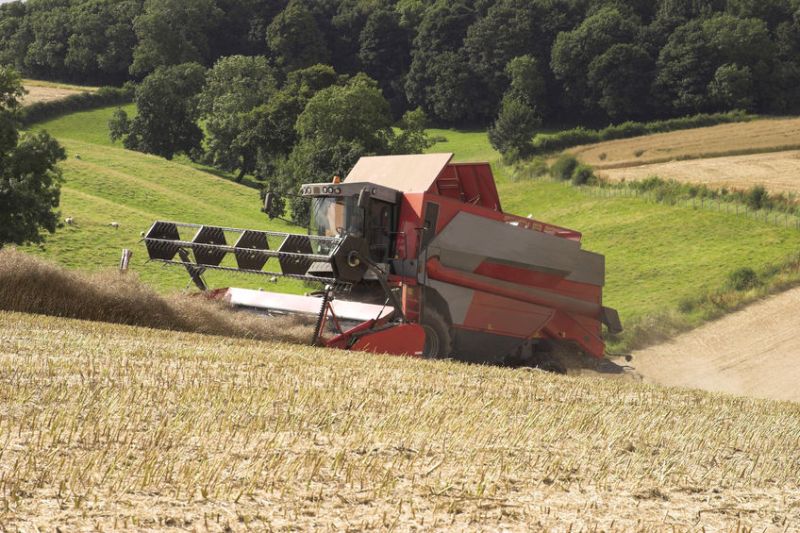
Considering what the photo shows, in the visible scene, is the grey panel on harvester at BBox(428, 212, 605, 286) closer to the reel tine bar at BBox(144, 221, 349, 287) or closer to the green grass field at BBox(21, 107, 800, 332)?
the reel tine bar at BBox(144, 221, 349, 287)

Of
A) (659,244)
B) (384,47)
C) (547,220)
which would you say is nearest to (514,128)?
(547,220)

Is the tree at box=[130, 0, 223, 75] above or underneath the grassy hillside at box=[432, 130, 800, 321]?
above

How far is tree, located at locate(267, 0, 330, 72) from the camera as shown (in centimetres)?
9412

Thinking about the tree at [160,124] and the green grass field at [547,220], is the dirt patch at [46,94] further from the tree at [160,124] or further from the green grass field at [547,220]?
the green grass field at [547,220]

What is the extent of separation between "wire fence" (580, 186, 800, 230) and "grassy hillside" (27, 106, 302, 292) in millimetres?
14570

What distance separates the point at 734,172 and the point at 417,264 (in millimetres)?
33169

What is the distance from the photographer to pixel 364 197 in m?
13.2

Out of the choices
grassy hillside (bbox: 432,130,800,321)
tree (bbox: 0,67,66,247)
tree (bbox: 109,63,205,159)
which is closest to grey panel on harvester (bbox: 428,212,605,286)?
grassy hillside (bbox: 432,130,800,321)

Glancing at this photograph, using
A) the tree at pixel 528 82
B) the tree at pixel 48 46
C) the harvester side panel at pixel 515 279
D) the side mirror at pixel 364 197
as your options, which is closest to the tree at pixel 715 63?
the tree at pixel 528 82

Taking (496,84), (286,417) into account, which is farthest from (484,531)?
(496,84)

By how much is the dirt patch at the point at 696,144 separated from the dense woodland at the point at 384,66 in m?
5.13

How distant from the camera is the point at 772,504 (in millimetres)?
5551

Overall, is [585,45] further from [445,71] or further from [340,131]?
[340,131]

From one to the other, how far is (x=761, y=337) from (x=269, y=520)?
64.0ft
